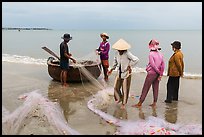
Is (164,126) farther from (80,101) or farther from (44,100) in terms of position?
(44,100)

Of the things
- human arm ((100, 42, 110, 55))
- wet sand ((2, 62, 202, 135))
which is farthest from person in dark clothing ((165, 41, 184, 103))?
human arm ((100, 42, 110, 55))

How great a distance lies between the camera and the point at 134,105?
7031 millimetres

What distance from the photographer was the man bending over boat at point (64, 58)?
8.46 m

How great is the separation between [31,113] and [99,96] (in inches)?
78.0

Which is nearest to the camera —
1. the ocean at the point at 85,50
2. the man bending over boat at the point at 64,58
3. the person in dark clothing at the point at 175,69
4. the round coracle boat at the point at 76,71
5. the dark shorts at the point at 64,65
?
the person in dark clothing at the point at 175,69

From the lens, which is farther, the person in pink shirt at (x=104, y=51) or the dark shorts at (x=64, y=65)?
the person in pink shirt at (x=104, y=51)

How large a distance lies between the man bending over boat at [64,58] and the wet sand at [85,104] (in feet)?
1.02

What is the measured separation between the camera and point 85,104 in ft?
23.1

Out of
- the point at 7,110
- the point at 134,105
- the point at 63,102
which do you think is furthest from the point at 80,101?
the point at 7,110

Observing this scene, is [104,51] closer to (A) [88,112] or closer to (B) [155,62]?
(B) [155,62]

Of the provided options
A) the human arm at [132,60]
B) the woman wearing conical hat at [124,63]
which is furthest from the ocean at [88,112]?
the human arm at [132,60]

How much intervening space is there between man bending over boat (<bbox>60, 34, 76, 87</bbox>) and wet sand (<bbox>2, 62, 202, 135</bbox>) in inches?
12.2

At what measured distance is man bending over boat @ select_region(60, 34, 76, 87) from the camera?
27.8 feet

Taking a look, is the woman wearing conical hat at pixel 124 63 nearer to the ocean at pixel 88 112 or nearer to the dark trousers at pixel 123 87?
the dark trousers at pixel 123 87
